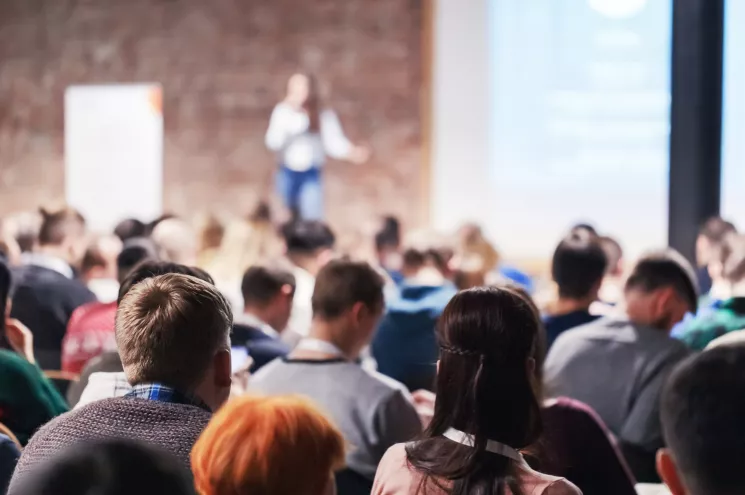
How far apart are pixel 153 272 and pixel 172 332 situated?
0.74 metres

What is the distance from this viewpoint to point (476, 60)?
8984 millimetres

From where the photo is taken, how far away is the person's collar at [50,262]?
438cm

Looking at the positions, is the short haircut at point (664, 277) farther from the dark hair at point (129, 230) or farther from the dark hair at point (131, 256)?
the dark hair at point (129, 230)

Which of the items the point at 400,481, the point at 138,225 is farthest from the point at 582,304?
the point at 138,225

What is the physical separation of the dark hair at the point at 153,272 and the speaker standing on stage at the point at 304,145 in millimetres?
6400

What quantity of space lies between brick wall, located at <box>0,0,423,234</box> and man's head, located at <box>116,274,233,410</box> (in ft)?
24.3

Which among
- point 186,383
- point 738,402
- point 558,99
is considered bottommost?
point 186,383

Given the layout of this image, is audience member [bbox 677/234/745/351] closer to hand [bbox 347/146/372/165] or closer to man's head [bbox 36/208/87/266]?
man's head [bbox 36/208/87/266]

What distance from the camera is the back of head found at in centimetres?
120

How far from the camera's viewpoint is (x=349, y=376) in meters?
2.54

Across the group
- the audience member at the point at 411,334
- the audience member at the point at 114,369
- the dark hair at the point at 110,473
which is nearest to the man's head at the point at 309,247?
the audience member at the point at 411,334

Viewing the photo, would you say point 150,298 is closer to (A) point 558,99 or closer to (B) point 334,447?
(B) point 334,447

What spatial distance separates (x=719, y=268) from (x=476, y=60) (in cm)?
491

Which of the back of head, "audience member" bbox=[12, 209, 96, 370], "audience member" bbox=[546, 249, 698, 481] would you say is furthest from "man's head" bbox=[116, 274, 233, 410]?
"audience member" bbox=[12, 209, 96, 370]
